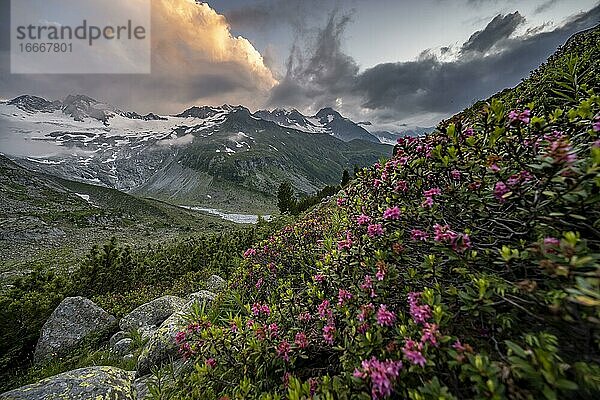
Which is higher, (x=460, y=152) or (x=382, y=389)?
(x=460, y=152)

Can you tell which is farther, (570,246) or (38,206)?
(38,206)

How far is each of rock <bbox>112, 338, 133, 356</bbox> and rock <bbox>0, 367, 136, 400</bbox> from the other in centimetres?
291

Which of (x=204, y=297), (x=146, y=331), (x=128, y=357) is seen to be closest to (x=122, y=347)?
(x=146, y=331)

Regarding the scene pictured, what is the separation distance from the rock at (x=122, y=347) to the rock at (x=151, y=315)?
0.61m

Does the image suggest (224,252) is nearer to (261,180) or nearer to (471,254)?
(471,254)

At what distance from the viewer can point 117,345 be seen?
263 inches

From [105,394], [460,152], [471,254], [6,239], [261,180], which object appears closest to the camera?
[471,254]

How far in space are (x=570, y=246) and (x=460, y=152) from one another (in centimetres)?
115

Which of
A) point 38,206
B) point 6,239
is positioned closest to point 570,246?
point 6,239

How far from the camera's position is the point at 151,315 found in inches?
297

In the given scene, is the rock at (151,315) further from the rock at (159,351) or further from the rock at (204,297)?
the rock at (159,351)

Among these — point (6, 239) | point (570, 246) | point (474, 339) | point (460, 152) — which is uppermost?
point (460, 152)

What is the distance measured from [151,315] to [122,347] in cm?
103

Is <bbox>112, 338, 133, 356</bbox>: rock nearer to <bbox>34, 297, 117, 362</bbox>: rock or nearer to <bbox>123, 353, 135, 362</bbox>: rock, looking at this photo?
<bbox>123, 353, 135, 362</bbox>: rock
